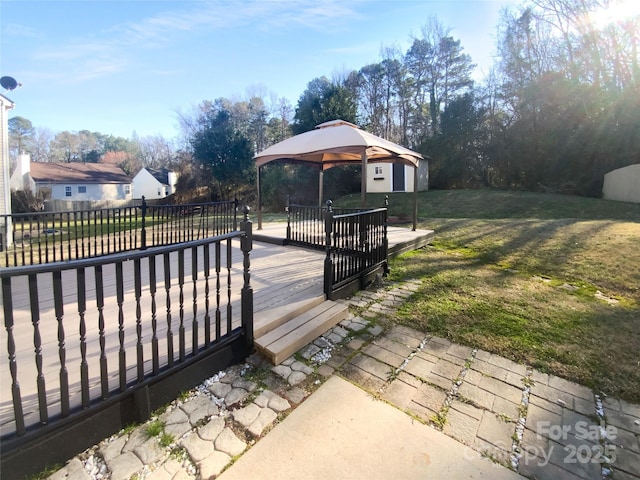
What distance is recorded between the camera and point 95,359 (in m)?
2.12

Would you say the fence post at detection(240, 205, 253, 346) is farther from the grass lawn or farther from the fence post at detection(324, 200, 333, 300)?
the grass lawn

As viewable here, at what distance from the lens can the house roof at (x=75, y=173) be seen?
2522cm

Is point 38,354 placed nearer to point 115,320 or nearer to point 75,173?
point 115,320

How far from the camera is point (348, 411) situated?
6.37ft

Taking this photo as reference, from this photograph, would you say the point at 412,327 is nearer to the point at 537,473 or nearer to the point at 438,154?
the point at 537,473

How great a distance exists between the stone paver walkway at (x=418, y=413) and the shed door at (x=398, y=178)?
54.8 ft

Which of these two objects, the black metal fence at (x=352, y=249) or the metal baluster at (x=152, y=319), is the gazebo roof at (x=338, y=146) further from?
the metal baluster at (x=152, y=319)

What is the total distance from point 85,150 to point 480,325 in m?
47.4

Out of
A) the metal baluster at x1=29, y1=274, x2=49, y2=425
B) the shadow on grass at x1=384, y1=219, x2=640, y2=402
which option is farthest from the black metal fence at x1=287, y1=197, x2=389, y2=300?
the metal baluster at x1=29, y1=274, x2=49, y2=425

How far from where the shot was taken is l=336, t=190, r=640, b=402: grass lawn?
251 cm

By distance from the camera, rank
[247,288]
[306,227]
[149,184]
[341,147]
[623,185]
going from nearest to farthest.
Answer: [247,288] < [341,147] < [306,227] < [623,185] < [149,184]

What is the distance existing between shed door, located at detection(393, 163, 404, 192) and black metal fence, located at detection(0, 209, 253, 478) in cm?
1697

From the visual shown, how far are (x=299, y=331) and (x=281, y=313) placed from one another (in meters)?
0.28

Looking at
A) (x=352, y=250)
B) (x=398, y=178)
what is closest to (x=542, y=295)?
(x=352, y=250)
